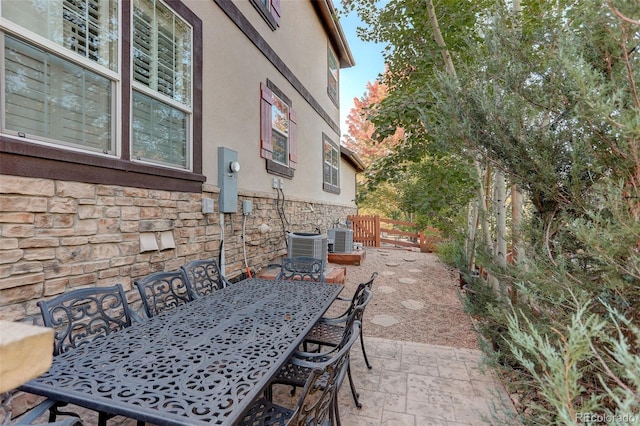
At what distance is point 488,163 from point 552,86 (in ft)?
1.72

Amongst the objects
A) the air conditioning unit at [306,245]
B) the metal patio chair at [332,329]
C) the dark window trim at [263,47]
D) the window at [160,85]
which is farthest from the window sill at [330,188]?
the metal patio chair at [332,329]

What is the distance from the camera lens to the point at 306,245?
185 inches

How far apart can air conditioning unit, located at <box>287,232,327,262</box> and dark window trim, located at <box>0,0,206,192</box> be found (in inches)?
69.8

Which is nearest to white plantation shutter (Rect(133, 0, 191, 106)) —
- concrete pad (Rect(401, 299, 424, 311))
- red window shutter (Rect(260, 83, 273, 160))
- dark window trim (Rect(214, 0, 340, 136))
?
dark window trim (Rect(214, 0, 340, 136))

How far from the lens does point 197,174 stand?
10.9 feet

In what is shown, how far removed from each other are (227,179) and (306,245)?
Answer: 5.10 ft

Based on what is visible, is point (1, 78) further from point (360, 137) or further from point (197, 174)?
point (360, 137)

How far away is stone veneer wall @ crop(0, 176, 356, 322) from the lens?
1.80m

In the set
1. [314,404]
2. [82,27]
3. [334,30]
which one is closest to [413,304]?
[314,404]

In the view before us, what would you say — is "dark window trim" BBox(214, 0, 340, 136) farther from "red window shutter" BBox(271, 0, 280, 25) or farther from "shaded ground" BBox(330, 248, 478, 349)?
"shaded ground" BBox(330, 248, 478, 349)

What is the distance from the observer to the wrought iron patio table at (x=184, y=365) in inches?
42.3

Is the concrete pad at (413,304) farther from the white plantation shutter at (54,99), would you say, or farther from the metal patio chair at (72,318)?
the white plantation shutter at (54,99)

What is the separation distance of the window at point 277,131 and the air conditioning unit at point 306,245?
3.89 ft

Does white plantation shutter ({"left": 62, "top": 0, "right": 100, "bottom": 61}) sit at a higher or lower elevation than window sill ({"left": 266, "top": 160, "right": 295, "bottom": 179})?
higher
